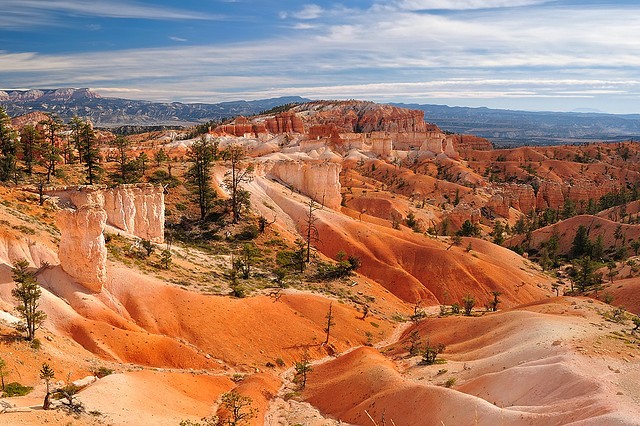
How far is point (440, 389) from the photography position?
85.9ft

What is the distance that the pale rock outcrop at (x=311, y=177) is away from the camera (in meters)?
76.8

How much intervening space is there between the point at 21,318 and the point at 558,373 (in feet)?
92.7

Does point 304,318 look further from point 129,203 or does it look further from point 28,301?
point 28,301

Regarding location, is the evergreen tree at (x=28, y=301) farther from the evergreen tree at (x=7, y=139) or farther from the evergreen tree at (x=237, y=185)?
the evergreen tree at (x=237, y=185)

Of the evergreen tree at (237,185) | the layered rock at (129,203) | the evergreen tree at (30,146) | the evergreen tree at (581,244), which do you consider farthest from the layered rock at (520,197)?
the evergreen tree at (30,146)

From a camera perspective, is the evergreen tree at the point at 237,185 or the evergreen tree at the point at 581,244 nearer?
the evergreen tree at the point at 237,185

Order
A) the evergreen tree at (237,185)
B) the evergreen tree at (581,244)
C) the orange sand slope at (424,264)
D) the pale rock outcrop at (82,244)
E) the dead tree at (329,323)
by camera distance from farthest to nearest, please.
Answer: the evergreen tree at (581,244) → the evergreen tree at (237,185) → the orange sand slope at (424,264) → the dead tree at (329,323) → the pale rock outcrop at (82,244)

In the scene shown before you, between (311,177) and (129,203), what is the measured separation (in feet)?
115

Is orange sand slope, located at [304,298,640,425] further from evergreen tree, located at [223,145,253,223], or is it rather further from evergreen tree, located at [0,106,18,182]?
evergreen tree, located at [0,106,18,182]

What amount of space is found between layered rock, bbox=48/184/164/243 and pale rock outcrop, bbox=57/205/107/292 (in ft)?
30.7

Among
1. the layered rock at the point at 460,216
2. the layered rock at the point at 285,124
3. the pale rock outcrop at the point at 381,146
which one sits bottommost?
the layered rock at the point at 460,216

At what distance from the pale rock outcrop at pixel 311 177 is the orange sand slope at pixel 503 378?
38684 mm

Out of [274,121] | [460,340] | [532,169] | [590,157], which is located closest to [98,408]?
[460,340]

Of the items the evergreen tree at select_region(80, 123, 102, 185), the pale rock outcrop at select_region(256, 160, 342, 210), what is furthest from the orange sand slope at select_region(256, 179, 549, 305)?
the evergreen tree at select_region(80, 123, 102, 185)
